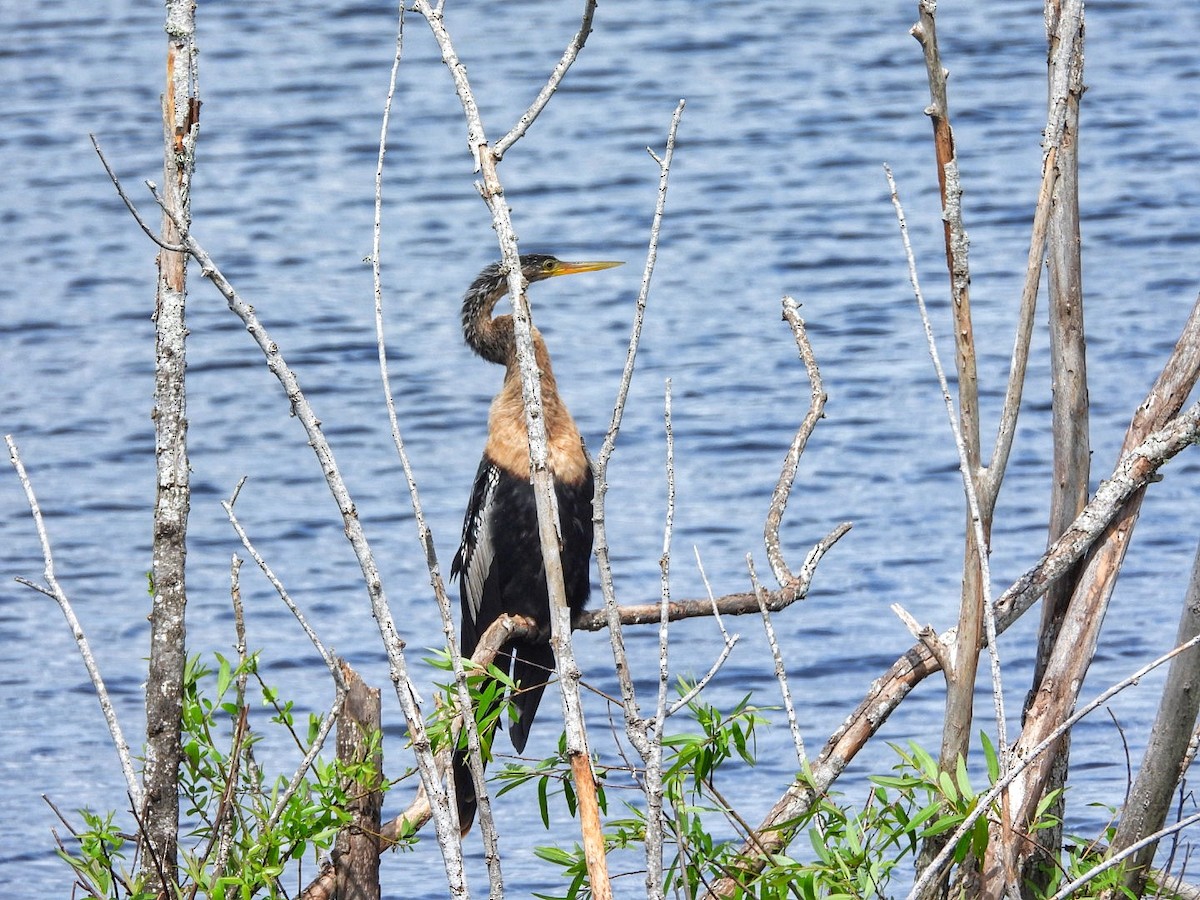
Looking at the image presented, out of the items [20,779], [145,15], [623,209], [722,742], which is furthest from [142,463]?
[145,15]

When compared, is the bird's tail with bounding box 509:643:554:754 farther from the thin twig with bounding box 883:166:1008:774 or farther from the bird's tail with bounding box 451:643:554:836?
the thin twig with bounding box 883:166:1008:774

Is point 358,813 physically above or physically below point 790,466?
below

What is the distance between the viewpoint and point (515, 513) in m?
5.92

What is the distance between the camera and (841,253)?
12219 mm

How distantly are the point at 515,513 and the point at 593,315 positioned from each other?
19.1 feet

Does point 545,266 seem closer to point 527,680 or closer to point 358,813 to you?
point 527,680

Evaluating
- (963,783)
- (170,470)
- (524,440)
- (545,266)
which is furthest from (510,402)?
(963,783)

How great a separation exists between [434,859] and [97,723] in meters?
1.87

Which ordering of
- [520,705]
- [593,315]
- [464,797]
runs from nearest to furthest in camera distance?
[464,797] < [520,705] < [593,315]

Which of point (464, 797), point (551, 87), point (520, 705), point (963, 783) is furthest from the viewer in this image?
point (520, 705)

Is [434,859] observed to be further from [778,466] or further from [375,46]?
[375,46]

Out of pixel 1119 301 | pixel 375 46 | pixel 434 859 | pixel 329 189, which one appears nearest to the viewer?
pixel 434 859

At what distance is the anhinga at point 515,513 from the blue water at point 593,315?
957 millimetres

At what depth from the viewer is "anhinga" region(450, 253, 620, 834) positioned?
5766 millimetres
